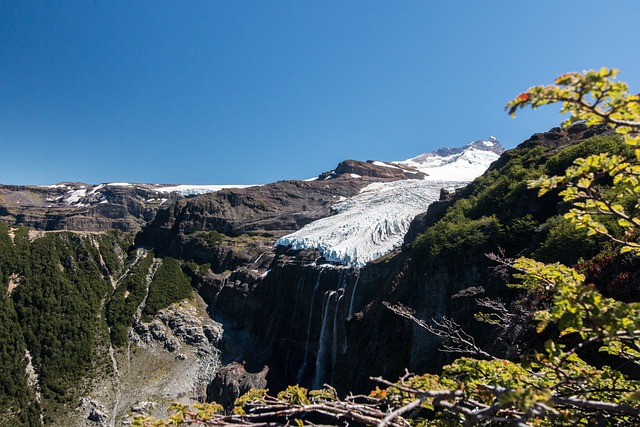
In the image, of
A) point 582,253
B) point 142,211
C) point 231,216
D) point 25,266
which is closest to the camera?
point 582,253

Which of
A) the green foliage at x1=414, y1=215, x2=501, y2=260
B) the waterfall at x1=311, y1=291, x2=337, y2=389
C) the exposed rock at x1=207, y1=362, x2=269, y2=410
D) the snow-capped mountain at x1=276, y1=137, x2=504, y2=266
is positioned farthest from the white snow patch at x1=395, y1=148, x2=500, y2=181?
the green foliage at x1=414, y1=215, x2=501, y2=260

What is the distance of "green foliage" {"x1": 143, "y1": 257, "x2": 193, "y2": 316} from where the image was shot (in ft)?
213

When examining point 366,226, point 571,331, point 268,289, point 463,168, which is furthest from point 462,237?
point 463,168

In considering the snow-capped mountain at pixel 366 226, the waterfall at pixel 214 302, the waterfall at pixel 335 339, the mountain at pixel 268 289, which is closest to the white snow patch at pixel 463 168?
the snow-capped mountain at pixel 366 226

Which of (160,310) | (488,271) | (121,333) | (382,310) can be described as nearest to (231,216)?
(160,310)

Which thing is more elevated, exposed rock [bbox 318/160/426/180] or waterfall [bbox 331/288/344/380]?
exposed rock [bbox 318/160/426/180]

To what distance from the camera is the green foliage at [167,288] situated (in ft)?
213

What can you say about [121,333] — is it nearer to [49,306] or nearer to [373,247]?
[49,306]

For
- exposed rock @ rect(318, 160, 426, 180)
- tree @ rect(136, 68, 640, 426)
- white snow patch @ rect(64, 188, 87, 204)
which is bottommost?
tree @ rect(136, 68, 640, 426)

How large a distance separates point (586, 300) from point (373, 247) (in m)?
55.6

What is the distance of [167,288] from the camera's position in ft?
227

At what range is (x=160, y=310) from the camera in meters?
63.8

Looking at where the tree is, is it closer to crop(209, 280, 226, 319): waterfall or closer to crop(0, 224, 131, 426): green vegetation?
crop(0, 224, 131, 426): green vegetation

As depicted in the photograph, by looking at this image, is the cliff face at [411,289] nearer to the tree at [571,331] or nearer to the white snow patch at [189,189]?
the tree at [571,331]
